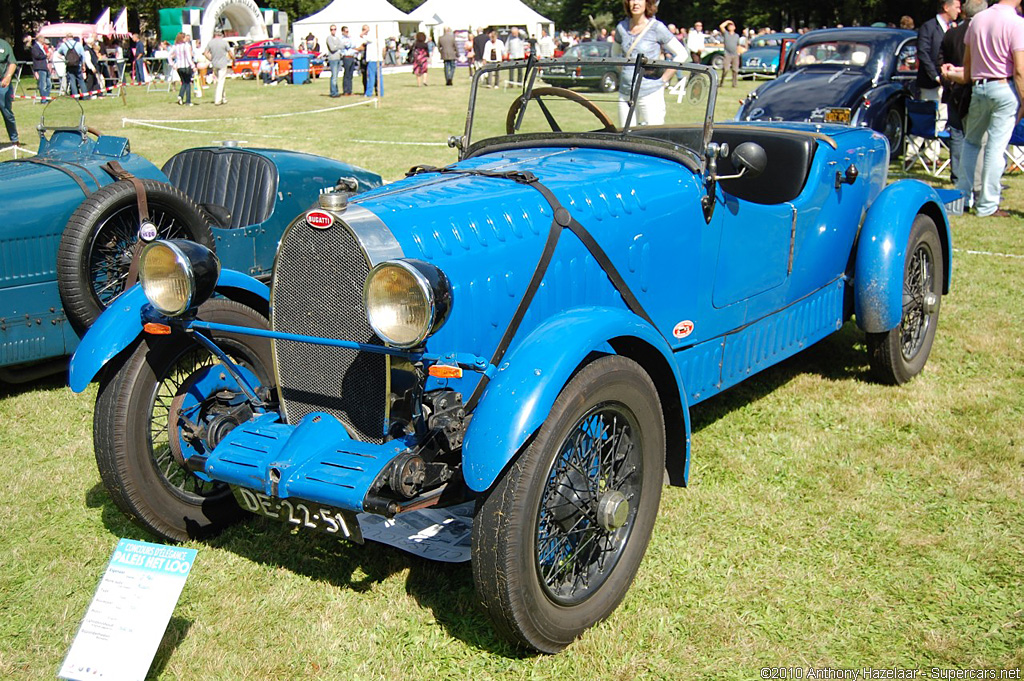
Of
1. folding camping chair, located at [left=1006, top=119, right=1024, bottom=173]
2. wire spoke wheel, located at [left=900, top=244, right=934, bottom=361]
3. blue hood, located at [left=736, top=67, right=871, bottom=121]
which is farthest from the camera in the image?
blue hood, located at [left=736, top=67, right=871, bottom=121]

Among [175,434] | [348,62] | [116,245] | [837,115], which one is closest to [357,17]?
[348,62]

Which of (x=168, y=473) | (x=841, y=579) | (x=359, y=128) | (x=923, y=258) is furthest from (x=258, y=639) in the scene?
(x=359, y=128)

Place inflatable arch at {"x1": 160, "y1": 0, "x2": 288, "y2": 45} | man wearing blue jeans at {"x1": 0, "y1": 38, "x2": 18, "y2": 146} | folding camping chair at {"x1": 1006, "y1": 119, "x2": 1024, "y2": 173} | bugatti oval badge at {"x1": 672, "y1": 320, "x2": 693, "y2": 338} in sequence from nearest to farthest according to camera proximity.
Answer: bugatti oval badge at {"x1": 672, "y1": 320, "x2": 693, "y2": 338} < folding camping chair at {"x1": 1006, "y1": 119, "x2": 1024, "y2": 173} < man wearing blue jeans at {"x1": 0, "y1": 38, "x2": 18, "y2": 146} < inflatable arch at {"x1": 160, "y1": 0, "x2": 288, "y2": 45}

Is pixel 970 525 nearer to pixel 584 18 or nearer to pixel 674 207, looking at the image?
pixel 674 207

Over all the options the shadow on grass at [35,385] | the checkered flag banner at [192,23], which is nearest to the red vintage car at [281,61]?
the checkered flag banner at [192,23]

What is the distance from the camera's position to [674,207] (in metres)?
3.66

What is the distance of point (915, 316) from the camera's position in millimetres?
5164

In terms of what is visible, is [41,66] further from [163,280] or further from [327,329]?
[327,329]

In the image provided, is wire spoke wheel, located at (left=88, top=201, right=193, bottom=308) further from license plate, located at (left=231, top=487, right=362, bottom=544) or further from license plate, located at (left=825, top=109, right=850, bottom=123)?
license plate, located at (left=825, top=109, right=850, bottom=123)

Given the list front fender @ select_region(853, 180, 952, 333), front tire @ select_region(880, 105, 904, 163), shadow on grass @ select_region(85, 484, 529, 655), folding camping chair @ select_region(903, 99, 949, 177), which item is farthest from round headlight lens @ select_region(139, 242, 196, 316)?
front tire @ select_region(880, 105, 904, 163)

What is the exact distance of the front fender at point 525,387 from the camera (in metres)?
2.56

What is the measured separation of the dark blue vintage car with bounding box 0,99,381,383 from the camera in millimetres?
5113

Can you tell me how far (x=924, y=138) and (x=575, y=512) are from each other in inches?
392

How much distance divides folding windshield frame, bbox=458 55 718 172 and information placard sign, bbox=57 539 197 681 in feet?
8.00
